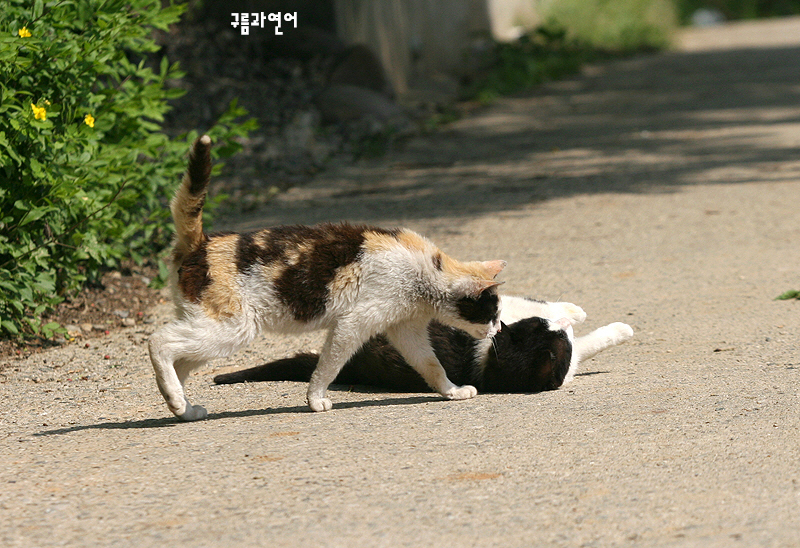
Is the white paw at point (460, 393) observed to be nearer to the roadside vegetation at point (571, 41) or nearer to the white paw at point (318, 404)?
the white paw at point (318, 404)

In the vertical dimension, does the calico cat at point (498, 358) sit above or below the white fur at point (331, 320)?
below

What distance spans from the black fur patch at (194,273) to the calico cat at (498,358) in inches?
41.0

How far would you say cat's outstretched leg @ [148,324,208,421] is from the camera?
4211mm

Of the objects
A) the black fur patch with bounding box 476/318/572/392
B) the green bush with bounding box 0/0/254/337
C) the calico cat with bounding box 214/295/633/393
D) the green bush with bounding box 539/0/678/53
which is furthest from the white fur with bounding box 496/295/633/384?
the green bush with bounding box 539/0/678/53

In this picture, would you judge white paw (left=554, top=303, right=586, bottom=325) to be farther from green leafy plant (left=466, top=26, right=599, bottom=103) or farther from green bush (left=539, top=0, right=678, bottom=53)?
green bush (left=539, top=0, right=678, bottom=53)

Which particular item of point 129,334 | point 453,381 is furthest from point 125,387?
point 453,381

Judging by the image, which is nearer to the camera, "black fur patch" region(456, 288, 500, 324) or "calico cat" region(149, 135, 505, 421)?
"calico cat" region(149, 135, 505, 421)

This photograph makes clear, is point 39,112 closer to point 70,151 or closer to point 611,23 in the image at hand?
point 70,151

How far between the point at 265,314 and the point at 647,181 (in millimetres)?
6675

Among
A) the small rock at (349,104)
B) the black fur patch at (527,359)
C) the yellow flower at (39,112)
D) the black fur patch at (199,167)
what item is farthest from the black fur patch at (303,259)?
the small rock at (349,104)

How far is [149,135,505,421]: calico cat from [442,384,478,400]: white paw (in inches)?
15.7

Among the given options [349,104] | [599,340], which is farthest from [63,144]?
[349,104]

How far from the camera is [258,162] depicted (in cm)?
1148

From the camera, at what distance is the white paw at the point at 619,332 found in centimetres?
529
